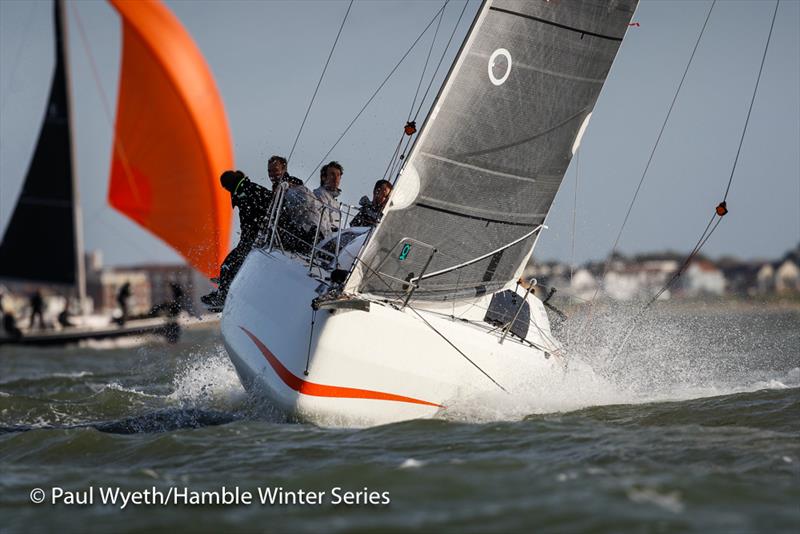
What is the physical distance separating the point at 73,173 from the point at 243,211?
13.0 metres

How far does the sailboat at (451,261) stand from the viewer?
6.77m

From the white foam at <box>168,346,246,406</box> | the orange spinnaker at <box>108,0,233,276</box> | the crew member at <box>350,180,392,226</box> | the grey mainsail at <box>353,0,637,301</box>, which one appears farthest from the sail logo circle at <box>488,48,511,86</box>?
the orange spinnaker at <box>108,0,233,276</box>

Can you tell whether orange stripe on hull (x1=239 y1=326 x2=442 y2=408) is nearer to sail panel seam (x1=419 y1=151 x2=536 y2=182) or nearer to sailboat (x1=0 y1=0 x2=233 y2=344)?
sail panel seam (x1=419 y1=151 x2=536 y2=182)

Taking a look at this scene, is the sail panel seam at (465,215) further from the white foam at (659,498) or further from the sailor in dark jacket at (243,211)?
the white foam at (659,498)

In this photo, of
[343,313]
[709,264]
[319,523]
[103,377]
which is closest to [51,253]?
[103,377]

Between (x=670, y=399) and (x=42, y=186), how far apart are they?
597 inches

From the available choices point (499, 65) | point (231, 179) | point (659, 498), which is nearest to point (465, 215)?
point (499, 65)

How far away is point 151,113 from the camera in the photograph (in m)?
19.4

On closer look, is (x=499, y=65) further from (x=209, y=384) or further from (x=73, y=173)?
(x=73, y=173)

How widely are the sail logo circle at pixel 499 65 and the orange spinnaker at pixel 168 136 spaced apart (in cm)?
1190

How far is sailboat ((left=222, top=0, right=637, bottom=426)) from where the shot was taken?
22.2 ft

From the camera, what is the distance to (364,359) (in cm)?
670

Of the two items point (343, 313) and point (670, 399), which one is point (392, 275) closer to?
point (343, 313)

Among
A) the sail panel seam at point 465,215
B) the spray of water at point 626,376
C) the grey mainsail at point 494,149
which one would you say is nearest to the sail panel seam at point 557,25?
the grey mainsail at point 494,149
